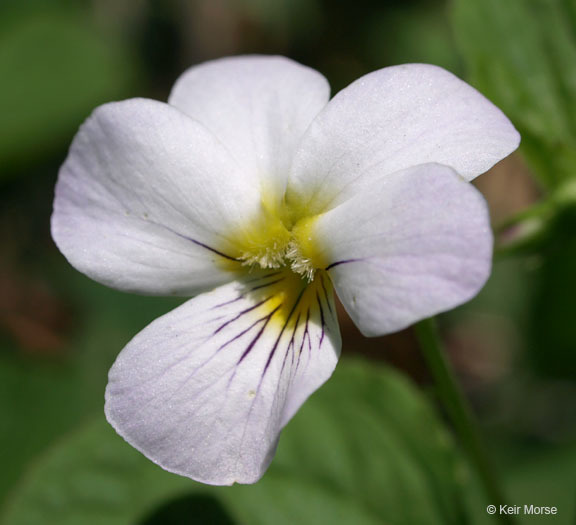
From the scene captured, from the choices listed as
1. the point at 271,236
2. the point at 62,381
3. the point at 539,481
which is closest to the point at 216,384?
the point at 271,236

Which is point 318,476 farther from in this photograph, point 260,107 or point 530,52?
point 530,52

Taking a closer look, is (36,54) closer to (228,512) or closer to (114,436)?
(114,436)

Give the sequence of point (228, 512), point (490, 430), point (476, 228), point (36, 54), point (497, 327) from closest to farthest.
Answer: point (476, 228) < point (228, 512) < point (490, 430) < point (497, 327) < point (36, 54)

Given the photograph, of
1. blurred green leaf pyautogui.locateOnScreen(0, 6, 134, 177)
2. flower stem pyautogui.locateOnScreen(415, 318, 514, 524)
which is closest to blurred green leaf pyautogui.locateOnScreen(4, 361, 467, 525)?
flower stem pyautogui.locateOnScreen(415, 318, 514, 524)

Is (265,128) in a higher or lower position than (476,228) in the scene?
higher

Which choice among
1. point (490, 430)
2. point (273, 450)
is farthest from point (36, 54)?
point (273, 450)

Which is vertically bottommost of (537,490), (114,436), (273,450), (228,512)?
(537,490)
